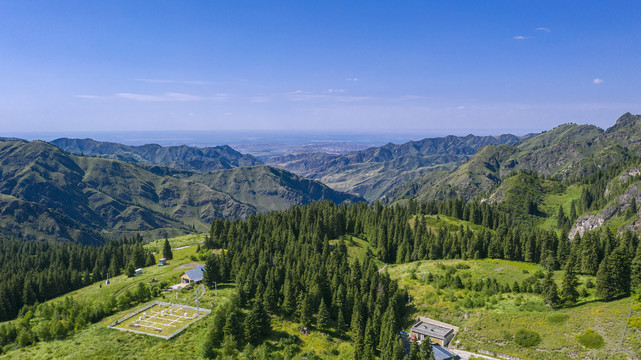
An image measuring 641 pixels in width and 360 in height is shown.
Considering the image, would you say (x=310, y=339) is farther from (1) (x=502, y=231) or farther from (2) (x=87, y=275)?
(2) (x=87, y=275)

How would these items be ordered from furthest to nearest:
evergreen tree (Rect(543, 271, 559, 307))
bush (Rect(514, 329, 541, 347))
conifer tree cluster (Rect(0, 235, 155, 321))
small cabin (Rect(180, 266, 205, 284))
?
conifer tree cluster (Rect(0, 235, 155, 321)) → small cabin (Rect(180, 266, 205, 284)) → evergreen tree (Rect(543, 271, 559, 307)) → bush (Rect(514, 329, 541, 347))

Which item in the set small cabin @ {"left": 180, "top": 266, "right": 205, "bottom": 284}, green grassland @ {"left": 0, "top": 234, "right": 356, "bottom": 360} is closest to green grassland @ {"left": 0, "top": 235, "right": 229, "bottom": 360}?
green grassland @ {"left": 0, "top": 234, "right": 356, "bottom": 360}

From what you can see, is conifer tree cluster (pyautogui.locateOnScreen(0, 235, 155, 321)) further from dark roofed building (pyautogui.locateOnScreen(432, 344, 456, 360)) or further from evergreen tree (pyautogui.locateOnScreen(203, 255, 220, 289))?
dark roofed building (pyautogui.locateOnScreen(432, 344, 456, 360))

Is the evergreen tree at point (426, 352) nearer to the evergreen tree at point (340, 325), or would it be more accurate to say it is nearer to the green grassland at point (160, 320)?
the evergreen tree at point (340, 325)

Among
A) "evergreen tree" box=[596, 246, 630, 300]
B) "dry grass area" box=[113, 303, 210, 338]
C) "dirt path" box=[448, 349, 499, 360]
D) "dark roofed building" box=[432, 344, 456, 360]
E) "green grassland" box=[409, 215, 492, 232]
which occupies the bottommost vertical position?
"dirt path" box=[448, 349, 499, 360]

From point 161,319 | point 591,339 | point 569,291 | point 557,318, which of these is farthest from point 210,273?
point 569,291

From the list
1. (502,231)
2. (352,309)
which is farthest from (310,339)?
(502,231)

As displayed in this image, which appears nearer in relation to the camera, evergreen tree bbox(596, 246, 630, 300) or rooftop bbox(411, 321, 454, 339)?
evergreen tree bbox(596, 246, 630, 300)

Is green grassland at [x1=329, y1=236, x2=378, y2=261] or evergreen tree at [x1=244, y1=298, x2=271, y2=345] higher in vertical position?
evergreen tree at [x1=244, y1=298, x2=271, y2=345]
